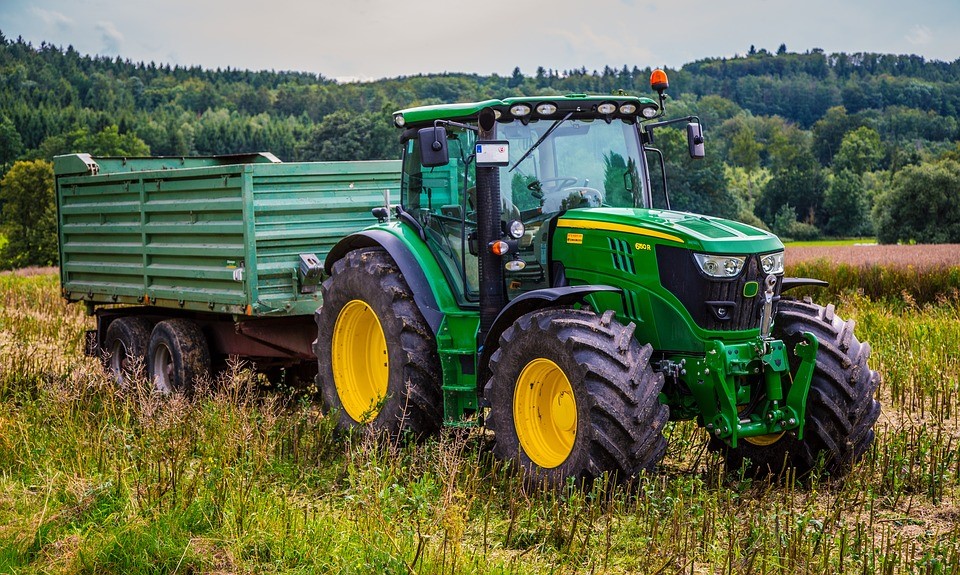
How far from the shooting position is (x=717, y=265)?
585cm

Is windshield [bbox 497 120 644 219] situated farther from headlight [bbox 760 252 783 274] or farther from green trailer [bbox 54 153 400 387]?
green trailer [bbox 54 153 400 387]

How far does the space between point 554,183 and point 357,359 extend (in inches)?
87.9

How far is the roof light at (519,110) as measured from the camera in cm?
657

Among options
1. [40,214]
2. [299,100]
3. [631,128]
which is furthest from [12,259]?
[299,100]

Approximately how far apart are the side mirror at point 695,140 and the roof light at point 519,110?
3.93 feet

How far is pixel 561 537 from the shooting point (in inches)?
204

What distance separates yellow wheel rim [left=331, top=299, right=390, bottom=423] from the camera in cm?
770

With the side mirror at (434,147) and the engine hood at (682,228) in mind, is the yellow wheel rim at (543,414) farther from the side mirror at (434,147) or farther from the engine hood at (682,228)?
the side mirror at (434,147)

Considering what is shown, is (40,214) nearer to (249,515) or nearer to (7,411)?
(7,411)

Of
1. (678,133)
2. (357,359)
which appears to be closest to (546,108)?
(357,359)

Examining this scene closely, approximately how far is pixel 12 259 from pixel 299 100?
5807 centimetres

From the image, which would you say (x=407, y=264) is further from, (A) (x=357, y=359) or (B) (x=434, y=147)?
(B) (x=434, y=147)

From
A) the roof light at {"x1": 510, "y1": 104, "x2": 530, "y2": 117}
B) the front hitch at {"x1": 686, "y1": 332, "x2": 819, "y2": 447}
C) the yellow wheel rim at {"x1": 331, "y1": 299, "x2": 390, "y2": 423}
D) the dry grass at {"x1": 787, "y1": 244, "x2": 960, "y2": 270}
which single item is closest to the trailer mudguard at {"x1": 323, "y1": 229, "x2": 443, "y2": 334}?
the yellow wheel rim at {"x1": 331, "y1": 299, "x2": 390, "y2": 423}

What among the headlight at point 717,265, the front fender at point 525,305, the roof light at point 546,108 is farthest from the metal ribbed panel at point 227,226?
the headlight at point 717,265
